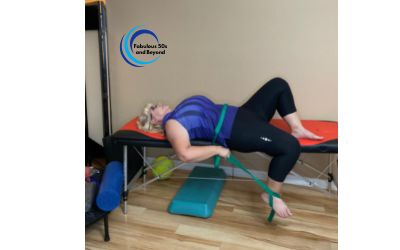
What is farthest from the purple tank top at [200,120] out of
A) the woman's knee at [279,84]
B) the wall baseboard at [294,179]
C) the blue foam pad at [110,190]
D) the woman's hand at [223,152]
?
the wall baseboard at [294,179]

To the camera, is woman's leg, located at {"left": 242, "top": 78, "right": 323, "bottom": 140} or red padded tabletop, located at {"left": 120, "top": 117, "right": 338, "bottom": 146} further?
woman's leg, located at {"left": 242, "top": 78, "right": 323, "bottom": 140}

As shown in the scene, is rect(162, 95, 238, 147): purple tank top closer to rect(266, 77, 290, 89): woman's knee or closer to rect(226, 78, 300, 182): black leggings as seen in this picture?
rect(226, 78, 300, 182): black leggings

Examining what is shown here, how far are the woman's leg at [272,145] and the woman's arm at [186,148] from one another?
153 mm

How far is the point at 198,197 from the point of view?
2.09 m

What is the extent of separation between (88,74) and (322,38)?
6.20 ft

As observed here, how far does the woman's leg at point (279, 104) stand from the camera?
6.65ft

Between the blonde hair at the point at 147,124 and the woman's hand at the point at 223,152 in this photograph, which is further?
the blonde hair at the point at 147,124

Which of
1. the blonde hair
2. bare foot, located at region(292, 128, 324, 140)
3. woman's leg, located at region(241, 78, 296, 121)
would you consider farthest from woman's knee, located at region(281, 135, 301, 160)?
the blonde hair

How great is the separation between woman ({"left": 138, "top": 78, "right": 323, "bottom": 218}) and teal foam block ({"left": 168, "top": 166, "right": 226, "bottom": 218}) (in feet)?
1.06

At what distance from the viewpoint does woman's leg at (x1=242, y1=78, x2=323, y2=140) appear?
2027 mm

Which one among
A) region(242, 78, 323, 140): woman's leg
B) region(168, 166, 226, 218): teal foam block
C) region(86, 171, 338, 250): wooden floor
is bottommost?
region(86, 171, 338, 250): wooden floor

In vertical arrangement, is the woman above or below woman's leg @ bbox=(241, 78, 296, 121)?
below

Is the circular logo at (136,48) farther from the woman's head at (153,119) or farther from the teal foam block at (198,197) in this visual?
the teal foam block at (198,197)
